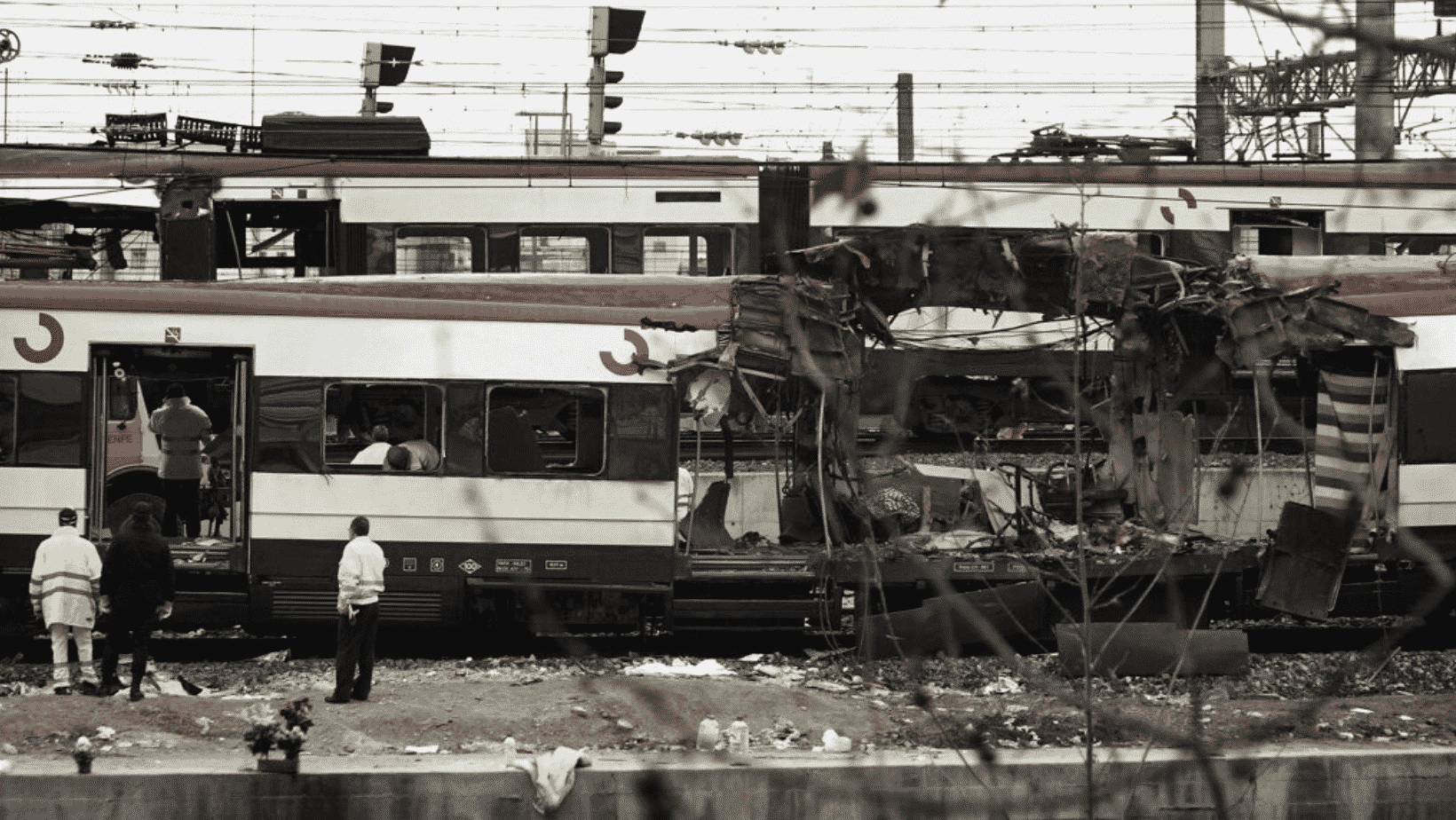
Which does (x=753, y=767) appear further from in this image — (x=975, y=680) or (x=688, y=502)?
(x=688, y=502)

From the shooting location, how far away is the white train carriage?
14.1 meters

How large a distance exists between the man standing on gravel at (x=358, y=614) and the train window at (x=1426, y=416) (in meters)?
8.88

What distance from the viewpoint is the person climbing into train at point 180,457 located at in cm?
1568

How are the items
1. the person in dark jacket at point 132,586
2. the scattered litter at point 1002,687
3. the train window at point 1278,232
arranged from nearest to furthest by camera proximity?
the person in dark jacket at point 132,586 < the scattered litter at point 1002,687 < the train window at point 1278,232

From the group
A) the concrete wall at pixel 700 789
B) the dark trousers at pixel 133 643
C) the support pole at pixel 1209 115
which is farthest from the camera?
the support pole at pixel 1209 115

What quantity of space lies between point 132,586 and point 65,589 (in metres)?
0.96

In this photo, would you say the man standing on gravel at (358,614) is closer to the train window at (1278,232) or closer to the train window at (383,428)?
the train window at (383,428)

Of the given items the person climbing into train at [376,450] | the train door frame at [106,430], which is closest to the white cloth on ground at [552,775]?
the person climbing into train at [376,450]

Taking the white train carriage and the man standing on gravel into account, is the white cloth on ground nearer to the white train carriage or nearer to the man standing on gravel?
the man standing on gravel

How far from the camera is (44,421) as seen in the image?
14.2 m

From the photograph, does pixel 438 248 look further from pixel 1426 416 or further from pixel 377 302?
pixel 1426 416

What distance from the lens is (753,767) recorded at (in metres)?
8.89

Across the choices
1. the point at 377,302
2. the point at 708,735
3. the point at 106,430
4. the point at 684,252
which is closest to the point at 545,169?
the point at 684,252

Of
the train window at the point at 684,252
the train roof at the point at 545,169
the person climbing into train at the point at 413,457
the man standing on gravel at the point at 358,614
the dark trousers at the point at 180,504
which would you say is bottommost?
the man standing on gravel at the point at 358,614
